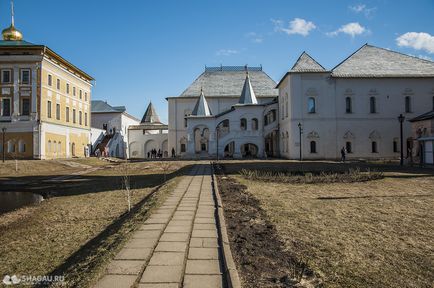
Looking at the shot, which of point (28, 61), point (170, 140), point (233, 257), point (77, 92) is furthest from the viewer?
point (170, 140)

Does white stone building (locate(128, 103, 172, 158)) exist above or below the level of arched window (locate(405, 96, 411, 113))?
below

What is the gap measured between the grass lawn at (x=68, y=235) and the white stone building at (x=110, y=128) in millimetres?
37759

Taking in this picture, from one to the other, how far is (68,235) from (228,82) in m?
47.5

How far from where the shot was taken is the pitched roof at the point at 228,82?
165ft

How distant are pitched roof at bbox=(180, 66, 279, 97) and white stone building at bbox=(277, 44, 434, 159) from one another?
13016 mm

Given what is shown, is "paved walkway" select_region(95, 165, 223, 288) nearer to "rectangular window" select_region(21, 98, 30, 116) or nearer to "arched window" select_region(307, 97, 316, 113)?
"rectangular window" select_region(21, 98, 30, 116)

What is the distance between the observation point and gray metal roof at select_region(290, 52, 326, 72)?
120ft

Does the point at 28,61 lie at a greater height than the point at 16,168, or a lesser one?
greater

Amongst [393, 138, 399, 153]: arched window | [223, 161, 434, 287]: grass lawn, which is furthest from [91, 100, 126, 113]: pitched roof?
[223, 161, 434, 287]: grass lawn

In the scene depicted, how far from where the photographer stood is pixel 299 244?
5168mm

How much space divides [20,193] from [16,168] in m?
11.6

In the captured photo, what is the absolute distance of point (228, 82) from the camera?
52156mm

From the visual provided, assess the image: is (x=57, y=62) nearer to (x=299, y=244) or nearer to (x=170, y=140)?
(x=170, y=140)

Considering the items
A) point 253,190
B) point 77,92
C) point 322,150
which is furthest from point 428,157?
point 77,92
